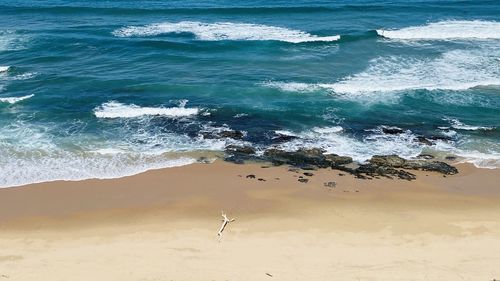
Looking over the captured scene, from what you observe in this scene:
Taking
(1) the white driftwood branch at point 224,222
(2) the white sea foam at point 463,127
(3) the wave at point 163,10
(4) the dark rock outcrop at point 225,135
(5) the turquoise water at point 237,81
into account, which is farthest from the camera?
(3) the wave at point 163,10

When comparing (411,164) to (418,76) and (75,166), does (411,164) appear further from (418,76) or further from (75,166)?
(75,166)

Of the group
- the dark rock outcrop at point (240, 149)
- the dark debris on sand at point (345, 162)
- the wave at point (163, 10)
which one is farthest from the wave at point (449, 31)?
the dark rock outcrop at point (240, 149)

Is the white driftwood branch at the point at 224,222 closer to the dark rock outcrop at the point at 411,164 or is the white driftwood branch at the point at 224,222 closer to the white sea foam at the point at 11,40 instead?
the dark rock outcrop at the point at 411,164

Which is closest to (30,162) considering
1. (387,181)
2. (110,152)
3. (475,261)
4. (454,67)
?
(110,152)

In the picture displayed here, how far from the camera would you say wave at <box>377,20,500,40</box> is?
39844 millimetres

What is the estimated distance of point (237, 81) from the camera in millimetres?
32844

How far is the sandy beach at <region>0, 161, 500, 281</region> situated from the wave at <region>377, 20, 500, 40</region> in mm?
18881

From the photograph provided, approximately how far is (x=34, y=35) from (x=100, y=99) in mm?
13930

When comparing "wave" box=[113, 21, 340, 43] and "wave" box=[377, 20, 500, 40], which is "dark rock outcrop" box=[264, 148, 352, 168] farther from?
"wave" box=[377, 20, 500, 40]

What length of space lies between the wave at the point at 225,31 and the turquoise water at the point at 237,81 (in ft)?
0.47

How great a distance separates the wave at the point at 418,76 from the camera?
1235 inches

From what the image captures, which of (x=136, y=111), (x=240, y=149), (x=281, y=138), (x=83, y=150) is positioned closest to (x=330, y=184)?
(x=281, y=138)

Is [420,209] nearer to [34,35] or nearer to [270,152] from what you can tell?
[270,152]

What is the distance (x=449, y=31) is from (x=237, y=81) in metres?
18.3
